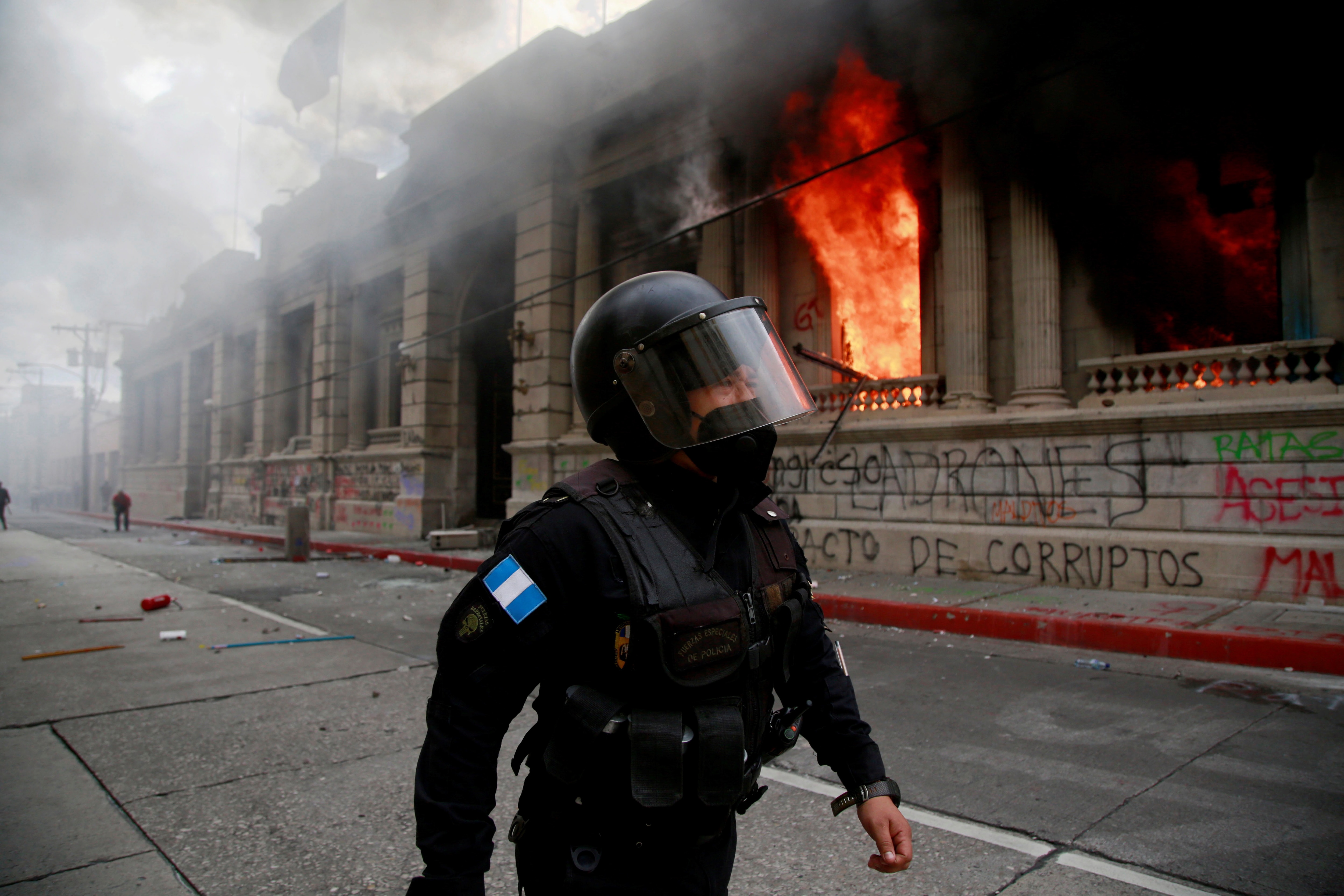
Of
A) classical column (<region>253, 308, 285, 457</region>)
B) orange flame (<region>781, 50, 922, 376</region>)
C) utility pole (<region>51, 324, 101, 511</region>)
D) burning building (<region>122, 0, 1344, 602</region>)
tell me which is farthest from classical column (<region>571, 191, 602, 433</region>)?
utility pole (<region>51, 324, 101, 511</region>)

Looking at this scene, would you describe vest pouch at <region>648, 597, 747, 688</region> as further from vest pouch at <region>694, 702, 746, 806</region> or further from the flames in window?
the flames in window

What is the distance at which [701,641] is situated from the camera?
119 cm

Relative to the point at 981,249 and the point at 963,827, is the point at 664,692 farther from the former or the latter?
the point at 981,249

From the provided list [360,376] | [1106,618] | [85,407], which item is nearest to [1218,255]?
[1106,618]

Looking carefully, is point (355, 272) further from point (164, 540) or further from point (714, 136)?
point (714, 136)

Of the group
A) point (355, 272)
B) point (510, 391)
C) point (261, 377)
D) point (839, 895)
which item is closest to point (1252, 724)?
point (839, 895)

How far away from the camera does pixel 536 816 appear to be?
1236 mm

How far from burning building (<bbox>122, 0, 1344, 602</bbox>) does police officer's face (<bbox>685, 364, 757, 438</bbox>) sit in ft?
16.0

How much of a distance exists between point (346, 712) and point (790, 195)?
9.08 m

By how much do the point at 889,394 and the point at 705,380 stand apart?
28.9ft

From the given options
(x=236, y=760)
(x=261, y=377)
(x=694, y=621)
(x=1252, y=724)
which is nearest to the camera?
(x=694, y=621)

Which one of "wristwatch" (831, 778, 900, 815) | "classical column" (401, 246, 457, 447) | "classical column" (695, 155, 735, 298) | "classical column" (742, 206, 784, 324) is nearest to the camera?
"wristwatch" (831, 778, 900, 815)

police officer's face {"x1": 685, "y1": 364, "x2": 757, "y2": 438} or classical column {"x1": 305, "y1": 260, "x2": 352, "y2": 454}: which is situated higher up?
classical column {"x1": 305, "y1": 260, "x2": 352, "y2": 454}

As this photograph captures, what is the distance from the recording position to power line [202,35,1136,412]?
232 inches
